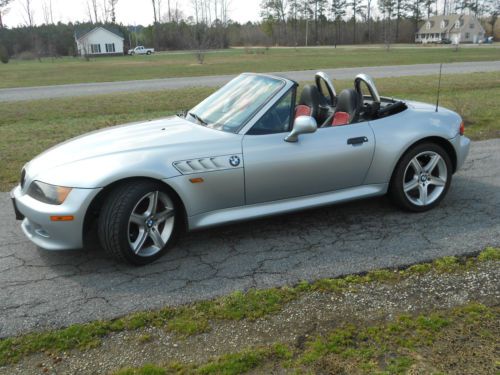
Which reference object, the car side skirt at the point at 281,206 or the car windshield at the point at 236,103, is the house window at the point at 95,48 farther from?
the car side skirt at the point at 281,206

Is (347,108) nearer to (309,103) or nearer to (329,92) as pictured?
Result: (309,103)

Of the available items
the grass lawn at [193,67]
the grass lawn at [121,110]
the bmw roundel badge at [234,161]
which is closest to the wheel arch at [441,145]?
the bmw roundel badge at [234,161]

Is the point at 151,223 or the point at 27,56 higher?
the point at 27,56

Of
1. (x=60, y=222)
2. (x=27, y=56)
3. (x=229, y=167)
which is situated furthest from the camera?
(x=27, y=56)

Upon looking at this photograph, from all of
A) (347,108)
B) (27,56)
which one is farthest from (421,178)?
(27,56)

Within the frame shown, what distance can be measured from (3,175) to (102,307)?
13.7 ft

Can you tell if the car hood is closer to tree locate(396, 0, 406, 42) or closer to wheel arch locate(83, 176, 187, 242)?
wheel arch locate(83, 176, 187, 242)

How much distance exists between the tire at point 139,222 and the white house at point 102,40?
267ft

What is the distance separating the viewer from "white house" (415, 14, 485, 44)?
88125mm

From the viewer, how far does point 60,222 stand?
356cm

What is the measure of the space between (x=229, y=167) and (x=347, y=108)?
1572 mm

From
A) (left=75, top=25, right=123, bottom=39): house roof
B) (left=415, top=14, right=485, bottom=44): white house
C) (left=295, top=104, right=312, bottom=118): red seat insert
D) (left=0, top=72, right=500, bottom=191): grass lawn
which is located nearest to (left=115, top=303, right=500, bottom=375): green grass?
(left=295, top=104, right=312, bottom=118): red seat insert

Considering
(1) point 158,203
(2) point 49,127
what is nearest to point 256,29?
(2) point 49,127

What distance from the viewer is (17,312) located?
3.21 m
